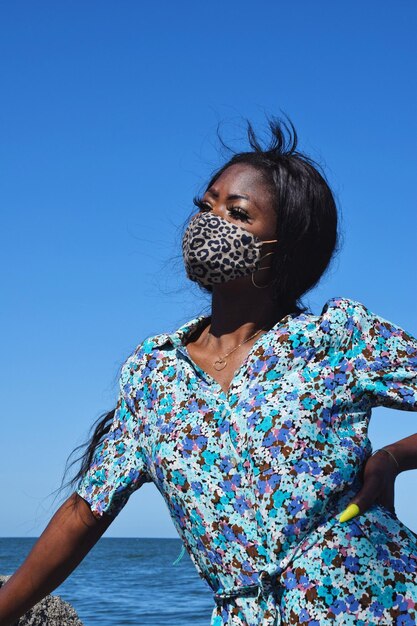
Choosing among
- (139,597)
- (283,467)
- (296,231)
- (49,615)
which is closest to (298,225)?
(296,231)

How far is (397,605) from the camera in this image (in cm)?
235

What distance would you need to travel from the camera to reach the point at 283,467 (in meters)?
2.42

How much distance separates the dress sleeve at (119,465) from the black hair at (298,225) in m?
0.48

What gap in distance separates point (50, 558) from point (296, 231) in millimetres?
1105

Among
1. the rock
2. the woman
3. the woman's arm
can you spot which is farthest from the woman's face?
the rock

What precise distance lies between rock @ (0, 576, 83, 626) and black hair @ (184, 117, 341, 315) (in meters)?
3.53

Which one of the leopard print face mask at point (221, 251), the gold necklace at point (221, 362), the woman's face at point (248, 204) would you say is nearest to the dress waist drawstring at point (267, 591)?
the gold necklace at point (221, 362)

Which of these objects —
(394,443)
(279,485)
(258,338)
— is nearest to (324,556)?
(279,485)

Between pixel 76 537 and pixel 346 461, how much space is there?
0.79 metres

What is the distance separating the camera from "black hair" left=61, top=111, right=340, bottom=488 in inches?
111

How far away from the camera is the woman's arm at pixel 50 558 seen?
109 inches

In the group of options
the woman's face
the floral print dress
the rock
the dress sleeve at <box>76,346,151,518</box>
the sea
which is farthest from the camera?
the sea

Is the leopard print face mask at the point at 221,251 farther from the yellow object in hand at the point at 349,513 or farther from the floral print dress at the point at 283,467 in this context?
the yellow object in hand at the point at 349,513

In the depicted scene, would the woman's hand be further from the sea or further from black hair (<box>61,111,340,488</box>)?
the sea
